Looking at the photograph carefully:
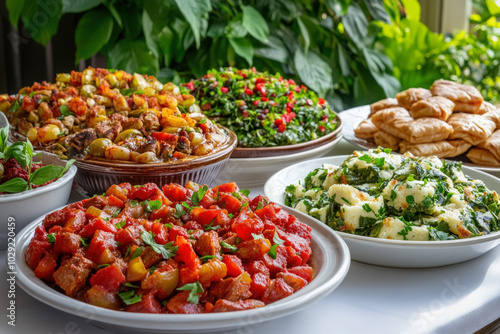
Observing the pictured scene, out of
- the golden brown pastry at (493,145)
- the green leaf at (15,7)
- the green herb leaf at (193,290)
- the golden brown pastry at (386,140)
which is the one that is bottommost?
the golden brown pastry at (386,140)

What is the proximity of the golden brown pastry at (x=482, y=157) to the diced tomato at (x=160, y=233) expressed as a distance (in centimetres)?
131

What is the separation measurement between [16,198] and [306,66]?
252cm

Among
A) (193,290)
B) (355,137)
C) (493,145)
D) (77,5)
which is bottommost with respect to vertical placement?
(355,137)

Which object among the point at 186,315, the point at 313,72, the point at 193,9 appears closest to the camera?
the point at 186,315

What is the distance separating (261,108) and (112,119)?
62 centimetres

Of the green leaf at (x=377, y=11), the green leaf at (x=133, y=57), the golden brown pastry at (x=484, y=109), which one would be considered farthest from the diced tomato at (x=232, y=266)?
the green leaf at (x=377, y=11)

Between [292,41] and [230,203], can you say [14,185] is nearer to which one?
[230,203]

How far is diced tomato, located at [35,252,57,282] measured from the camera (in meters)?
1.01

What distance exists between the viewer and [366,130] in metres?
2.12

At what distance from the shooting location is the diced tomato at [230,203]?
1.21 m

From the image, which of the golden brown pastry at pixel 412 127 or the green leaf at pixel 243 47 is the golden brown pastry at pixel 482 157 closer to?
the golden brown pastry at pixel 412 127

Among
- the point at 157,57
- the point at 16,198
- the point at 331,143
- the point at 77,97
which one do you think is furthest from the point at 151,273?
the point at 157,57

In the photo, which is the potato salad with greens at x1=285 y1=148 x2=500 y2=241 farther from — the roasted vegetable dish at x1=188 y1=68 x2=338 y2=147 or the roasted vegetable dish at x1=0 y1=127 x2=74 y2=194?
the roasted vegetable dish at x1=0 y1=127 x2=74 y2=194

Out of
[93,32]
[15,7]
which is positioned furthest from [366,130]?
[15,7]
